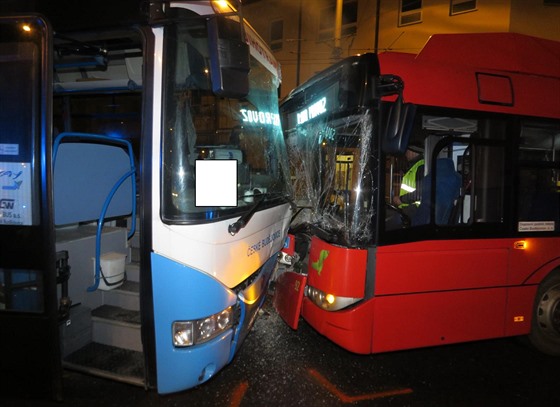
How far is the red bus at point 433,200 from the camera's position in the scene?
10.7 ft

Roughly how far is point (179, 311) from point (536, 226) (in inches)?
146

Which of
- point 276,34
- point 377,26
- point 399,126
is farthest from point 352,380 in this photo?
point 276,34

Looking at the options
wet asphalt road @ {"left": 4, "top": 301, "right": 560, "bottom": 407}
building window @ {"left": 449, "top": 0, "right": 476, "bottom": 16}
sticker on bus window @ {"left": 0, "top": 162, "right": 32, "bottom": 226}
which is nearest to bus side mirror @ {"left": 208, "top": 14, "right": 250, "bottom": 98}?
sticker on bus window @ {"left": 0, "top": 162, "right": 32, "bottom": 226}

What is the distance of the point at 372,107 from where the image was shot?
317cm

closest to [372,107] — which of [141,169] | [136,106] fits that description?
[141,169]

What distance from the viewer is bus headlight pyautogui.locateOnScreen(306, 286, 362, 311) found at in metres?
3.29

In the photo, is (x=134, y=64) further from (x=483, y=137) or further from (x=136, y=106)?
(x=483, y=137)

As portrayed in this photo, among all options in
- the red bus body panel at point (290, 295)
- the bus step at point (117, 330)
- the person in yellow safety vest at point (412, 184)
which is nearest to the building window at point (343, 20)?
the person in yellow safety vest at point (412, 184)

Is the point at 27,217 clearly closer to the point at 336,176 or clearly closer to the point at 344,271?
the point at 344,271

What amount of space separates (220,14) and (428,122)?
2.18 metres

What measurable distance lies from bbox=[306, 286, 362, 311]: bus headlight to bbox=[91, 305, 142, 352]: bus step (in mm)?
1665

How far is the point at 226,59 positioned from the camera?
7.44ft

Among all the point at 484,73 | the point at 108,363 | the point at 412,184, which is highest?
the point at 484,73

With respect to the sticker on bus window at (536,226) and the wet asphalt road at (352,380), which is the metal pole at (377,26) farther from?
the wet asphalt road at (352,380)
